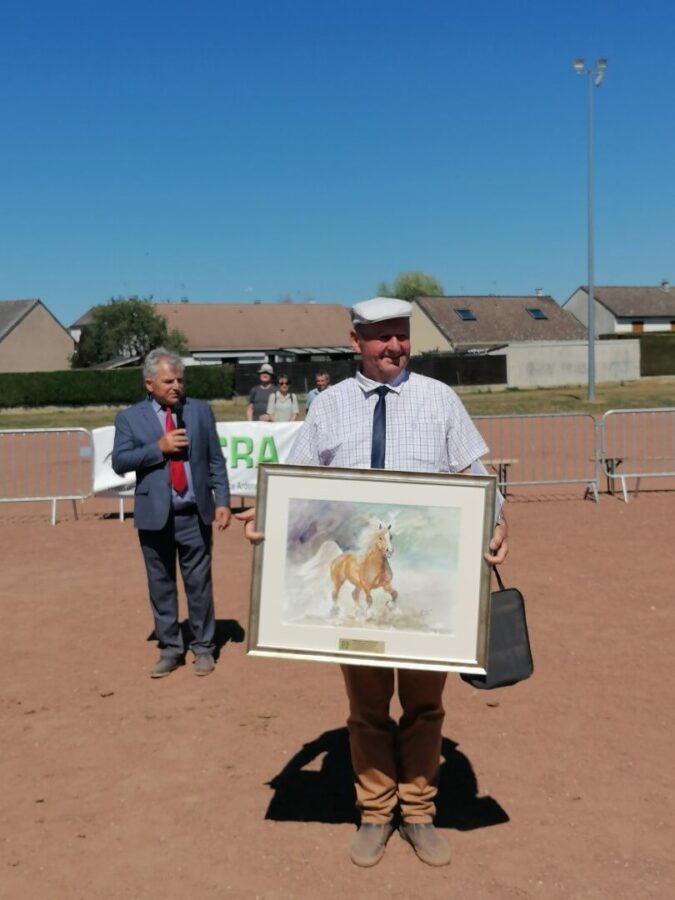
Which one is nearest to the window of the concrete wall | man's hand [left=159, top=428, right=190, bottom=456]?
the concrete wall

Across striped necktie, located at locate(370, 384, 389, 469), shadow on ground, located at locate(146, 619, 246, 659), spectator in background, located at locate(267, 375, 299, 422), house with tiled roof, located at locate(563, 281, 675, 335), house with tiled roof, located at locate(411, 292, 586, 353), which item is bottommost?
shadow on ground, located at locate(146, 619, 246, 659)

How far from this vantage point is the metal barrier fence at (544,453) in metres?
13.1

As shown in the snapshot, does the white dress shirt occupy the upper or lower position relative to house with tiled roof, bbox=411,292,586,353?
lower

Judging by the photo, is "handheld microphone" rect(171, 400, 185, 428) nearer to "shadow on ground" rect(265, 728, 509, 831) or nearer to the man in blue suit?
the man in blue suit

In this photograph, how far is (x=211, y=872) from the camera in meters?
3.82

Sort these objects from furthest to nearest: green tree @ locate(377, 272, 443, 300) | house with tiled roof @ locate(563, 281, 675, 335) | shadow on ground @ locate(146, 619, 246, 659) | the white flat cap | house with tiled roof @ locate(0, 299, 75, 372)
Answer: green tree @ locate(377, 272, 443, 300) → house with tiled roof @ locate(563, 281, 675, 335) → house with tiled roof @ locate(0, 299, 75, 372) → shadow on ground @ locate(146, 619, 246, 659) → the white flat cap

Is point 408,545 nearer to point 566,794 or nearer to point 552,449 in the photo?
point 566,794

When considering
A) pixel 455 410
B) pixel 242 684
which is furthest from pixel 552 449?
pixel 455 410

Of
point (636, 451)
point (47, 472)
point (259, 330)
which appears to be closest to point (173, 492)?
point (47, 472)

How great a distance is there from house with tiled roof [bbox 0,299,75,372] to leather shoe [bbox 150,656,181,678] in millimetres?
55792

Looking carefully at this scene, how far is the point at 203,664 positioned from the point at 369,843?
2601 mm

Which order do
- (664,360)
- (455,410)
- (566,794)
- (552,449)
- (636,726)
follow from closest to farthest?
(455,410), (566,794), (636,726), (552,449), (664,360)

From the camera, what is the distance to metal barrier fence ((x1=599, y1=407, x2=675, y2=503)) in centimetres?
1304

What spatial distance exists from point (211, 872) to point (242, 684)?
7.33 feet
